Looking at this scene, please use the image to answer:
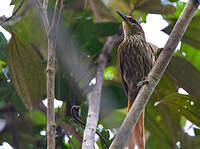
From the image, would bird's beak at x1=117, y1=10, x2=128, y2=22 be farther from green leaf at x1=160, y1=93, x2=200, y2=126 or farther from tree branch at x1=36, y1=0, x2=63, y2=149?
tree branch at x1=36, y1=0, x2=63, y2=149

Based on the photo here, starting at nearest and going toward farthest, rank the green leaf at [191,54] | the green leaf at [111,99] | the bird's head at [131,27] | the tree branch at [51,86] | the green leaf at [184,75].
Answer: the tree branch at [51,86]
the green leaf at [184,75]
the green leaf at [111,99]
the green leaf at [191,54]
the bird's head at [131,27]

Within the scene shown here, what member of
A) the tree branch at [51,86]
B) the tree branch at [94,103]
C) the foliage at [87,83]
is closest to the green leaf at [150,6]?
the foliage at [87,83]

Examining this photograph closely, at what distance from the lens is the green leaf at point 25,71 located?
7.34 feet

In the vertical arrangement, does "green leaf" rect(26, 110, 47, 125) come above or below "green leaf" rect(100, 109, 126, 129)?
above

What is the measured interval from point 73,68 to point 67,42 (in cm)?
20

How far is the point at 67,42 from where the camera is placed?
275 centimetres

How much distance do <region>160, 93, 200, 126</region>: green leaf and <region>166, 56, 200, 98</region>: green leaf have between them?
0.15 m

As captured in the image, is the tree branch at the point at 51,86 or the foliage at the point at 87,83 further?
the foliage at the point at 87,83

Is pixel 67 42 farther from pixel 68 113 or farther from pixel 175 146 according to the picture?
pixel 175 146

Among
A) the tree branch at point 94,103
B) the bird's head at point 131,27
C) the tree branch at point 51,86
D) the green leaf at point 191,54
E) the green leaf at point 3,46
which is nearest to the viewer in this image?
the tree branch at point 51,86

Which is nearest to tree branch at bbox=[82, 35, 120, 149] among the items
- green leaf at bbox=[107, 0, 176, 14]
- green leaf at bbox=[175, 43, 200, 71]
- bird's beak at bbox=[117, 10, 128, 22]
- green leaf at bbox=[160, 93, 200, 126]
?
bird's beak at bbox=[117, 10, 128, 22]

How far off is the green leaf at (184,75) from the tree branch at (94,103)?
510mm

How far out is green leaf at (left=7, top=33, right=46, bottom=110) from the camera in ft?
7.34

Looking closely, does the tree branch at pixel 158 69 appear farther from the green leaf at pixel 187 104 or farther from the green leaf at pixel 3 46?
the green leaf at pixel 3 46
